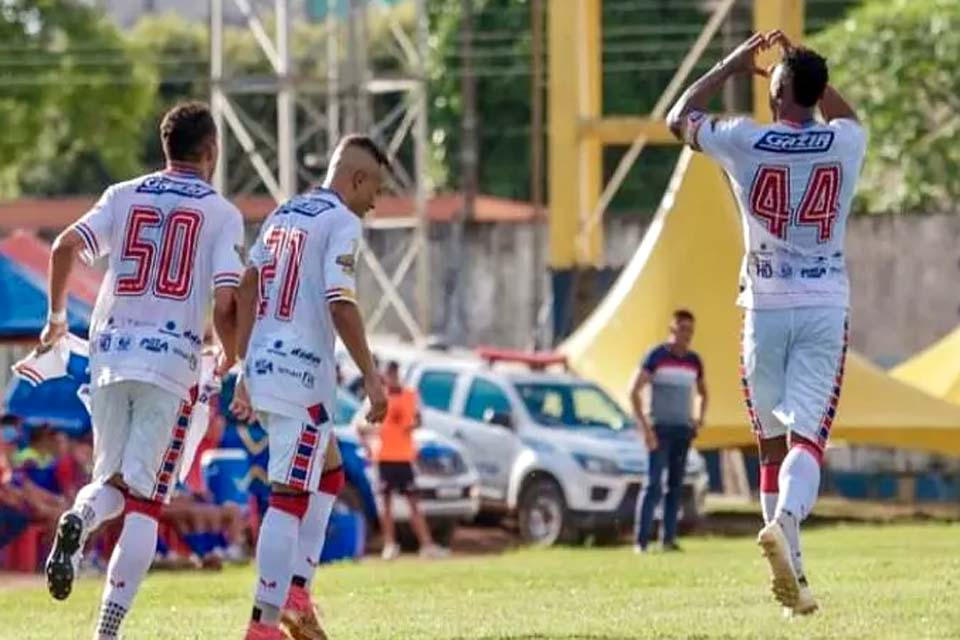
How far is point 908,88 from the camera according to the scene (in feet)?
183

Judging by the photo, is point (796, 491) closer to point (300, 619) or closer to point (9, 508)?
point (300, 619)

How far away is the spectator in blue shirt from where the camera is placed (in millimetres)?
24828

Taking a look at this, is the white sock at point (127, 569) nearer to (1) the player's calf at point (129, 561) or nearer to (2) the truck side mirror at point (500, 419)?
(1) the player's calf at point (129, 561)

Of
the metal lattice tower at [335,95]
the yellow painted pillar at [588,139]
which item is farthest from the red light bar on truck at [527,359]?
the metal lattice tower at [335,95]

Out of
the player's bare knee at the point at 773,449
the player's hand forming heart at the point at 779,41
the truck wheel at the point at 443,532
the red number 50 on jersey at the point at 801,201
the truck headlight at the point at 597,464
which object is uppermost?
the player's hand forming heart at the point at 779,41

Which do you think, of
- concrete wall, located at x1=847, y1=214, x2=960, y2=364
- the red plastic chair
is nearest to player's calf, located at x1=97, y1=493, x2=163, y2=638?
the red plastic chair

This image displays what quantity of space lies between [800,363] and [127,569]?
307cm

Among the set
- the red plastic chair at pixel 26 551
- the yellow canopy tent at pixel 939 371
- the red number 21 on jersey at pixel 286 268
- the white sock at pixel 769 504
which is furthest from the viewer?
the yellow canopy tent at pixel 939 371

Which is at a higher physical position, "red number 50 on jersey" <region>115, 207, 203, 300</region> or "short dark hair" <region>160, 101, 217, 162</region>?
"short dark hair" <region>160, 101, 217, 162</region>

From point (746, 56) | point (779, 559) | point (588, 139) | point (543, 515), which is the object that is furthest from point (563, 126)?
point (779, 559)

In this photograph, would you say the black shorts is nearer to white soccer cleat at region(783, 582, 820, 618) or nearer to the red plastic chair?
the red plastic chair

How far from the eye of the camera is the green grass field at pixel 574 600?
13.5 m

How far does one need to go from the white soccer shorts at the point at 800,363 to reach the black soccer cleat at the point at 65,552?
305 cm

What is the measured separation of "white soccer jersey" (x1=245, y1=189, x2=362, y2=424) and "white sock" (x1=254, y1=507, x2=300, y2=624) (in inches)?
17.2
